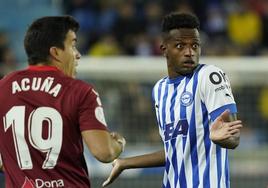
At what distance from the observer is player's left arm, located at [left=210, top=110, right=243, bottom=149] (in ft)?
18.8

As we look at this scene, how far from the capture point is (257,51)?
14.3 meters

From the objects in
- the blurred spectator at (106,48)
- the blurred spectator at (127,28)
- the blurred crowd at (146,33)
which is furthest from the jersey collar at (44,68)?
the blurred spectator at (127,28)

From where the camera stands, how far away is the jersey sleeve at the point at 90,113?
5.61m

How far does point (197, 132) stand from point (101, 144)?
93 cm

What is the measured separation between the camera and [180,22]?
646cm

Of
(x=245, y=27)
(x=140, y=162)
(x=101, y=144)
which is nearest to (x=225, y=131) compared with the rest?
(x=101, y=144)

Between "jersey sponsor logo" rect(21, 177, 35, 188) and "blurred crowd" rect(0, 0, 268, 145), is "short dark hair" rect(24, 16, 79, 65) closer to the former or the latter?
"jersey sponsor logo" rect(21, 177, 35, 188)

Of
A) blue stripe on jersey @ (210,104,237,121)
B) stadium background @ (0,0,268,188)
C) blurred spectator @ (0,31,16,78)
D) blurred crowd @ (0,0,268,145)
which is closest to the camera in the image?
blue stripe on jersey @ (210,104,237,121)

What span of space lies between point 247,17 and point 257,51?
1167 mm

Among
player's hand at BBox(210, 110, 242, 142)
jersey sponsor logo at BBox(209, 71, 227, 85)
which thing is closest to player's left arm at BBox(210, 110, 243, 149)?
player's hand at BBox(210, 110, 242, 142)

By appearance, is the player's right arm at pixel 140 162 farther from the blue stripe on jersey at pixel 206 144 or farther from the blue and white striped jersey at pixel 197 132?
the blue stripe on jersey at pixel 206 144

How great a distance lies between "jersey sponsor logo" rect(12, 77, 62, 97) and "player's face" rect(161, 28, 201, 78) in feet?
3.47

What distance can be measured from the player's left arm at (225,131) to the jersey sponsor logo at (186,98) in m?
0.47

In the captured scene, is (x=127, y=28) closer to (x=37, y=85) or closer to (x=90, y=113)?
(x=37, y=85)
